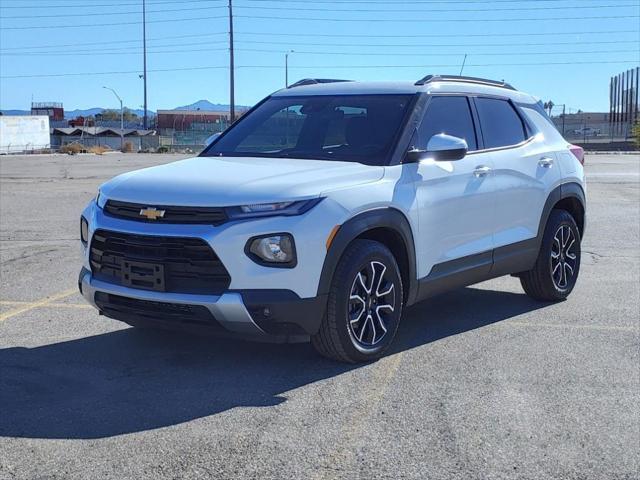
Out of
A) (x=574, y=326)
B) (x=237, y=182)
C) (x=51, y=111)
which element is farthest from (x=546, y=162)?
(x=51, y=111)

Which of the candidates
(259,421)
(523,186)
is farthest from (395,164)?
(259,421)

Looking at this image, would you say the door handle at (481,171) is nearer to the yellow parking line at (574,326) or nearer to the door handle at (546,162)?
the door handle at (546,162)

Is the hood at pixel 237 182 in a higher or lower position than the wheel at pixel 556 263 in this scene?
higher

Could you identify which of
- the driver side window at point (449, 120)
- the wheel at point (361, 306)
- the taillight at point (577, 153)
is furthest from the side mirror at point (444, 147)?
the taillight at point (577, 153)

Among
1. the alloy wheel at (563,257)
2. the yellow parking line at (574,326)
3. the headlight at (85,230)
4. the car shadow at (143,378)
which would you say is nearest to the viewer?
the car shadow at (143,378)

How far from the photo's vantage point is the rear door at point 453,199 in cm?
575

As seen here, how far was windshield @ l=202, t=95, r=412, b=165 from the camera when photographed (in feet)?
19.2

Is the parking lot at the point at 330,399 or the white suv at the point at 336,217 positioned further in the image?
the white suv at the point at 336,217

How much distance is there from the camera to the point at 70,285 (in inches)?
312

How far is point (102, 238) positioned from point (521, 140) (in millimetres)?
3829

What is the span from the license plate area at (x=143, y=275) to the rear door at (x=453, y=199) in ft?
6.21

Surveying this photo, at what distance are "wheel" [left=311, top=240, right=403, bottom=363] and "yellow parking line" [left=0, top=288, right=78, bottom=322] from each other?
294 cm

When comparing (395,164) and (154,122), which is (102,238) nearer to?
(395,164)

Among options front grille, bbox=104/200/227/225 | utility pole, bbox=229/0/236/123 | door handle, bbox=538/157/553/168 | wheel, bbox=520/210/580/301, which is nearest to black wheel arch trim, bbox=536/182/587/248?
wheel, bbox=520/210/580/301
